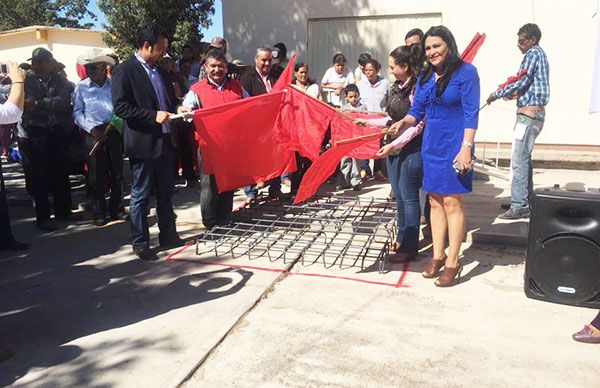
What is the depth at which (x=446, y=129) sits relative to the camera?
385 centimetres

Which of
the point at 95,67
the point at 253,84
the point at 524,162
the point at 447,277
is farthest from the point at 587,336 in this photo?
the point at 95,67

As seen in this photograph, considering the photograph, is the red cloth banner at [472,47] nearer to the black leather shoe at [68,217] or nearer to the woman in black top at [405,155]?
the woman in black top at [405,155]

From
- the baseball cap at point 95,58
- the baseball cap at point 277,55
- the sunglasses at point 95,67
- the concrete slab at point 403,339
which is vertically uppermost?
the baseball cap at point 277,55

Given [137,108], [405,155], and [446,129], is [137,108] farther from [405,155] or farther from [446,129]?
[446,129]

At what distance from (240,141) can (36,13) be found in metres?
40.2

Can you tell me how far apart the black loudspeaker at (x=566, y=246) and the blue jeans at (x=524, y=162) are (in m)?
2.13

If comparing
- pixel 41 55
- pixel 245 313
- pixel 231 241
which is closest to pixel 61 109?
pixel 41 55

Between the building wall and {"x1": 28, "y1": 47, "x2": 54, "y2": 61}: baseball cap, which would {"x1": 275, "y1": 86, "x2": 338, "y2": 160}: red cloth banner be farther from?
the building wall

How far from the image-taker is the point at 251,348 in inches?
126

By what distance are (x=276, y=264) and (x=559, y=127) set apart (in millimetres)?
7644

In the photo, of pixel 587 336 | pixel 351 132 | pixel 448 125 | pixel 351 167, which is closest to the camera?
pixel 587 336

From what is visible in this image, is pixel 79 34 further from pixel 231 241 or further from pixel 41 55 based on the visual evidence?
pixel 231 241

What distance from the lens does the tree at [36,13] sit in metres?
36.7

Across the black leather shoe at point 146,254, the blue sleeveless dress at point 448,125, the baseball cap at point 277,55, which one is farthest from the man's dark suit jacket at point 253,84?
the blue sleeveless dress at point 448,125
